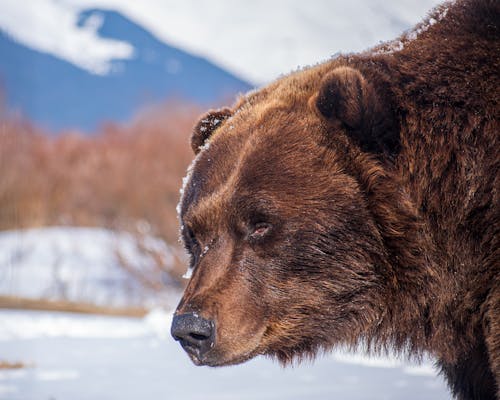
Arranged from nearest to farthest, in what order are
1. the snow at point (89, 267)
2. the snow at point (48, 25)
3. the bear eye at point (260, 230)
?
the bear eye at point (260, 230) < the snow at point (48, 25) < the snow at point (89, 267)

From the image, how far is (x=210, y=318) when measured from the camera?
2.79m

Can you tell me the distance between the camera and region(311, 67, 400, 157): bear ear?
9.69 feet

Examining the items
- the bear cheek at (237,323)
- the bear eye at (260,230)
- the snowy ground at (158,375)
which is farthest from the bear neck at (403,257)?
the snowy ground at (158,375)

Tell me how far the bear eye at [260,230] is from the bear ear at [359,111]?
0.52 m

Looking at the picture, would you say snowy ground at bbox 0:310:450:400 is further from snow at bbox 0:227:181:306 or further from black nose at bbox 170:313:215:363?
snow at bbox 0:227:181:306

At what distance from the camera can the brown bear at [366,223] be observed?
2.87 metres

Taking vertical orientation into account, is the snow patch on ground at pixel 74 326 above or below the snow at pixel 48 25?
below

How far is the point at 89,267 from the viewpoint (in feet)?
51.0

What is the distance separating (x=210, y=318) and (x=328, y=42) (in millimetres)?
2381

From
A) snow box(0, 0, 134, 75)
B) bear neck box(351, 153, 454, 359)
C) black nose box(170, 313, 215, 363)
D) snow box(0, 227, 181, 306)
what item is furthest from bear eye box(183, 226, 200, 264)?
snow box(0, 227, 181, 306)

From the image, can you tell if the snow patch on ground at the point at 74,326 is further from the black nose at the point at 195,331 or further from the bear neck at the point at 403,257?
the bear neck at the point at 403,257

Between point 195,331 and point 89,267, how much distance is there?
520 inches

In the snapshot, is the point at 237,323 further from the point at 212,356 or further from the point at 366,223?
the point at 366,223

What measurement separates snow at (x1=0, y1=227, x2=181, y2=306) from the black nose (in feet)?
35.6
